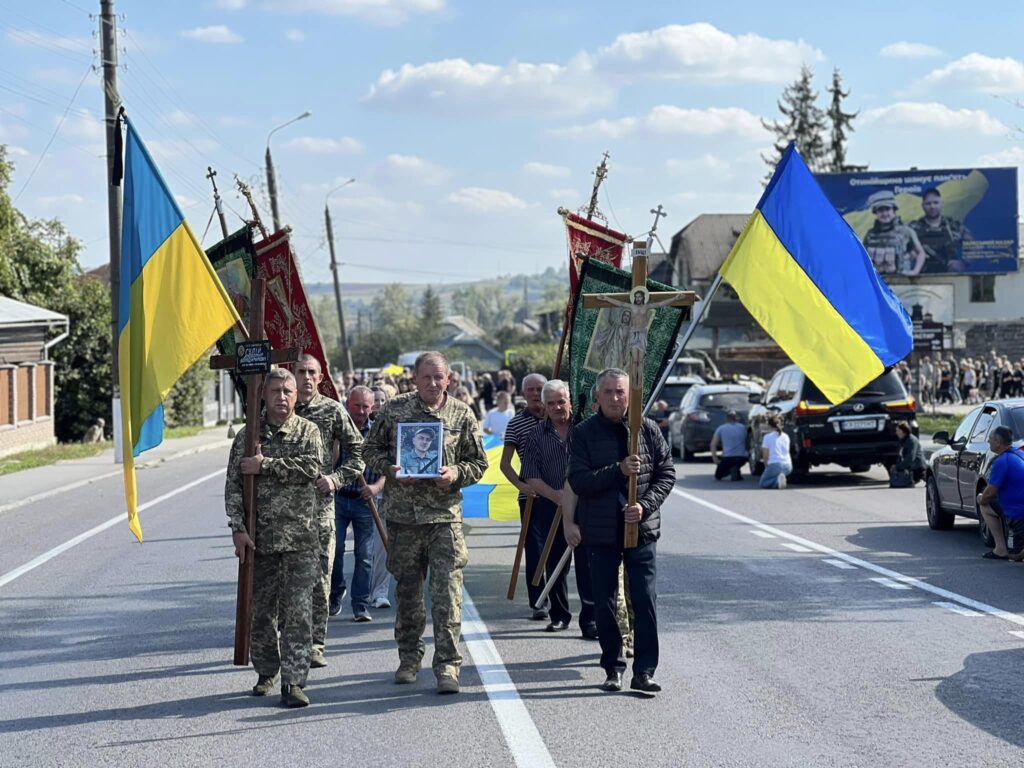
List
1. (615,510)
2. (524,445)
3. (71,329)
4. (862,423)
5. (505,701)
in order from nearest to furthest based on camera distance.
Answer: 1. (505,701)
2. (615,510)
3. (524,445)
4. (862,423)
5. (71,329)

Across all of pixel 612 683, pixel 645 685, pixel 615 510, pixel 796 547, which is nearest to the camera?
pixel 645 685

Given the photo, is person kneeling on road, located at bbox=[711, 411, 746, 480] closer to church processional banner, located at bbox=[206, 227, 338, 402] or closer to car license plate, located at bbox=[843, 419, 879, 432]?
car license plate, located at bbox=[843, 419, 879, 432]

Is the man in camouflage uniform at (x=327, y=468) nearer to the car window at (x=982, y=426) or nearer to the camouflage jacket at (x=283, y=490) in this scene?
the camouflage jacket at (x=283, y=490)

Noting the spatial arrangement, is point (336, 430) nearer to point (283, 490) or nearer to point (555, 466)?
point (283, 490)

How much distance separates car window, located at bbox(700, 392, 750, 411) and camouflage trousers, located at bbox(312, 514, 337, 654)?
20.8m

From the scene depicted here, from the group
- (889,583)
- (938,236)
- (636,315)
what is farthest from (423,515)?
(938,236)

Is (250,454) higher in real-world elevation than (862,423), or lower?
higher

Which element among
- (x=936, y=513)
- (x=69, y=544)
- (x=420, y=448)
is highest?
(x=420, y=448)

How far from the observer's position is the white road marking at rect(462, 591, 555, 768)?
6660 millimetres

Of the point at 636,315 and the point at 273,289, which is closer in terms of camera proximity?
the point at 636,315

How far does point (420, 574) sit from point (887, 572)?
614 cm

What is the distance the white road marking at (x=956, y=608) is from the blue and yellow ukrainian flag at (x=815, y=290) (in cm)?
179

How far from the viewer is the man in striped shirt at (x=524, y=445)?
10523 mm

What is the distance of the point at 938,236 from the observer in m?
62.6
